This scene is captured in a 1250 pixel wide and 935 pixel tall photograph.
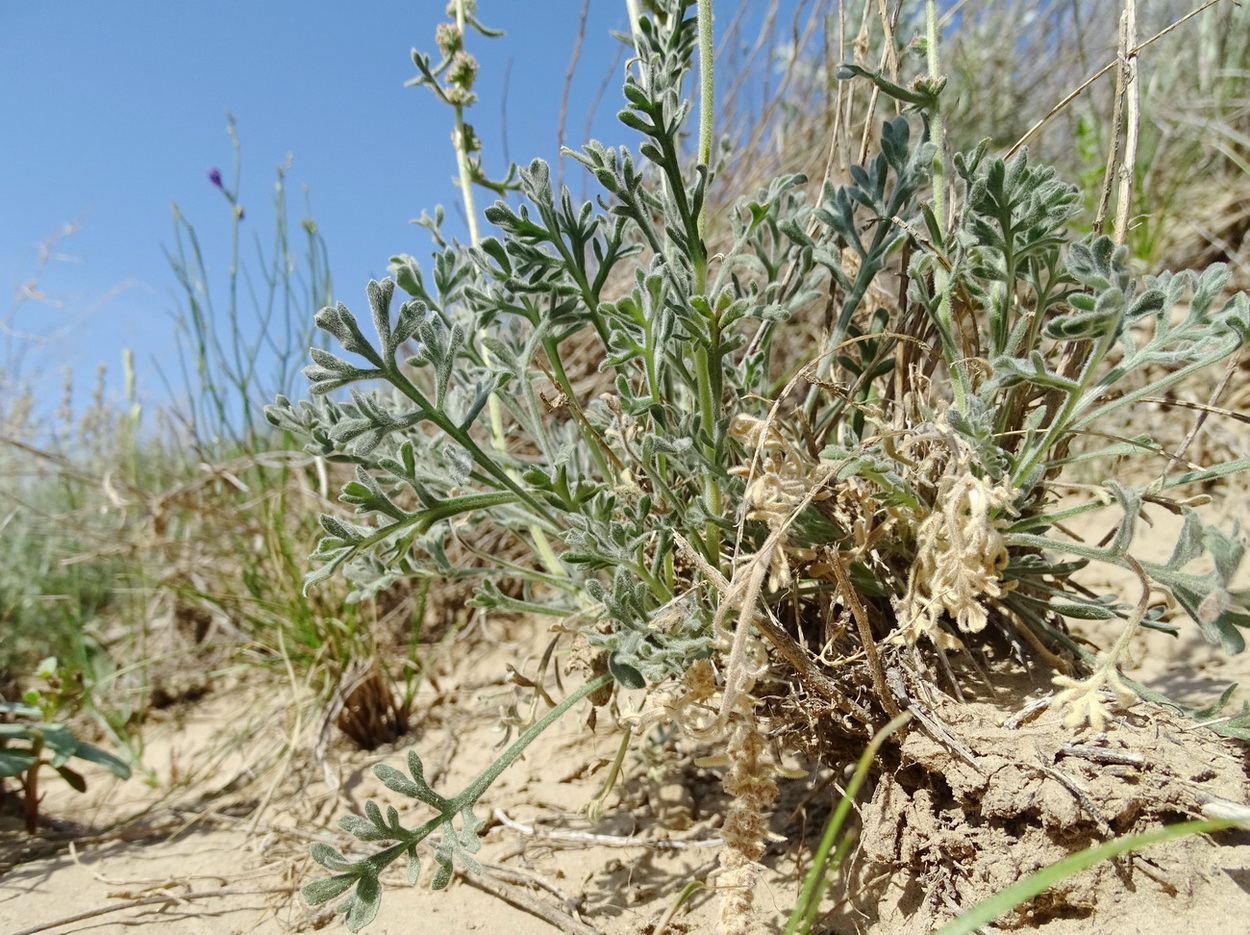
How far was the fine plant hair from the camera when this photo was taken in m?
1.10

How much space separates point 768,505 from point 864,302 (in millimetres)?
709

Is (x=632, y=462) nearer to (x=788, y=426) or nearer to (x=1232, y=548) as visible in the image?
(x=788, y=426)

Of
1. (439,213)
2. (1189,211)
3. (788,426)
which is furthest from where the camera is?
(1189,211)

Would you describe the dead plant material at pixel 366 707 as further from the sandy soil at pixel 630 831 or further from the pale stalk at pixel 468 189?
the pale stalk at pixel 468 189

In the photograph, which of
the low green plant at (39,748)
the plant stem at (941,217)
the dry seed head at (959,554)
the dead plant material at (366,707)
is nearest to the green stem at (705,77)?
the plant stem at (941,217)

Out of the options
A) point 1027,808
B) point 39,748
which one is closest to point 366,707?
point 39,748

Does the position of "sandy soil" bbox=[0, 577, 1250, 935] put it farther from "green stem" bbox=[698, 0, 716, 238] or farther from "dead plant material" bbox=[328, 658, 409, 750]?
"green stem" bbox=[698, 0, 716, 238]

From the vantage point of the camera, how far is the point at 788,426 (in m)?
1.46

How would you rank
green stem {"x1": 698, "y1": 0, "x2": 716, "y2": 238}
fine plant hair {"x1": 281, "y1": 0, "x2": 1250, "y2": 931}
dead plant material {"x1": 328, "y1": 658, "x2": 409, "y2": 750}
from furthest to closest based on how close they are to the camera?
dead plant material {"x1": 328, "y1": 658, "x2": 409, "y2": 750} → green stem {"x1": 698, "y1": 0, "x2": 716, "y2": 238} → fine plant hair {"x1": 281, "y1": 0, "x2": 1250, "y2": 931}

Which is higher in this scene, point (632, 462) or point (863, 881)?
point (632, 462)

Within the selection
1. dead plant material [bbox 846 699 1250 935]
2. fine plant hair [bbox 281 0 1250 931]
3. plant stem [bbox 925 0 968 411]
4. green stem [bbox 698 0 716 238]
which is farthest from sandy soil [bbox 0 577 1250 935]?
green stem [bbox 698 0 716 238]

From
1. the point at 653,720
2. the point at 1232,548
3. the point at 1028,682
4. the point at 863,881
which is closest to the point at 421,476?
the point at 653,720

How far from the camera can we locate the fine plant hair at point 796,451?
43.3 inches

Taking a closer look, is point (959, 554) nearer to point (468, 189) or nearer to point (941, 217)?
point (941, 217)
